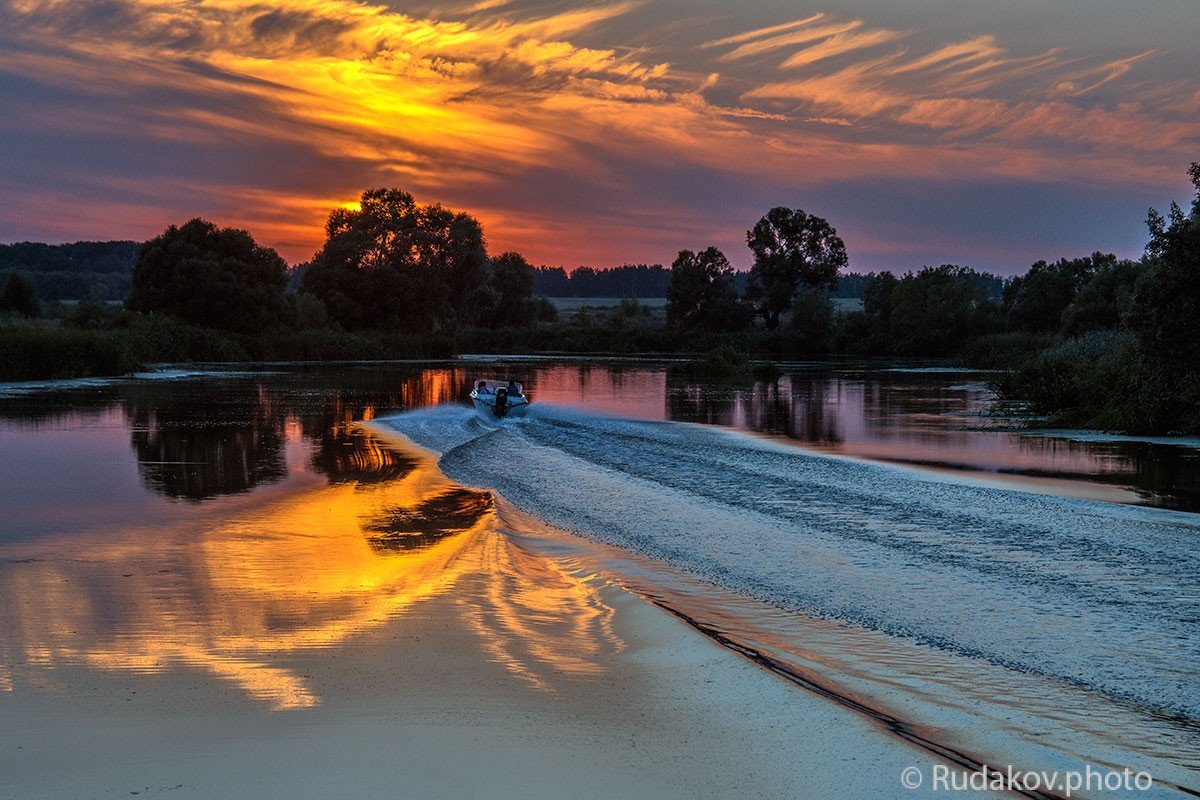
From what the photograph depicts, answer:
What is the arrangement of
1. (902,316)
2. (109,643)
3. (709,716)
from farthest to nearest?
(902,316)
(109,643)
(709,716)

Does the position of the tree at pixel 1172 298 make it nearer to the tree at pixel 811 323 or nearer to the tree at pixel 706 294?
the tree at pixel 811 323

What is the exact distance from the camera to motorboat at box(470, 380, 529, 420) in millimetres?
32219

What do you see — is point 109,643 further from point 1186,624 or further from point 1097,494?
point 1097,494

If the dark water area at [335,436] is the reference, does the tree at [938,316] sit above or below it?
above

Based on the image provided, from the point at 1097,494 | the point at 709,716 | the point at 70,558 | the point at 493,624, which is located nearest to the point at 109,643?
the point at 493,624

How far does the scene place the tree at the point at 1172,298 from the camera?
2403 cm

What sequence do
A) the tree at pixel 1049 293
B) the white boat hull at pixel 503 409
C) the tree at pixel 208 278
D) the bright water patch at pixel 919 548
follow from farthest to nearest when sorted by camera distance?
the tree at pixel 1049 293, the tree at pixel 208 278, the white boat hull at pixel 503 409, the bright water patch at pixel 919 548

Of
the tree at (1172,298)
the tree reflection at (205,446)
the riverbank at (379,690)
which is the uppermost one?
the tree at (1172,298)

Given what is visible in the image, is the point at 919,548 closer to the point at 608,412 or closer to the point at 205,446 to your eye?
the point at 205,446

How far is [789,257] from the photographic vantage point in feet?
378

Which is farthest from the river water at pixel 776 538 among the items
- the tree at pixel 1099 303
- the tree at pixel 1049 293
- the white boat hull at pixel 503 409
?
the tree at pixel 1049 293

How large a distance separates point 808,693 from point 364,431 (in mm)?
22410

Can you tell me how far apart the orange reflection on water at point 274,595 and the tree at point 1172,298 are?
18580 millimetres

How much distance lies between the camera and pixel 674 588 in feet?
34.2
